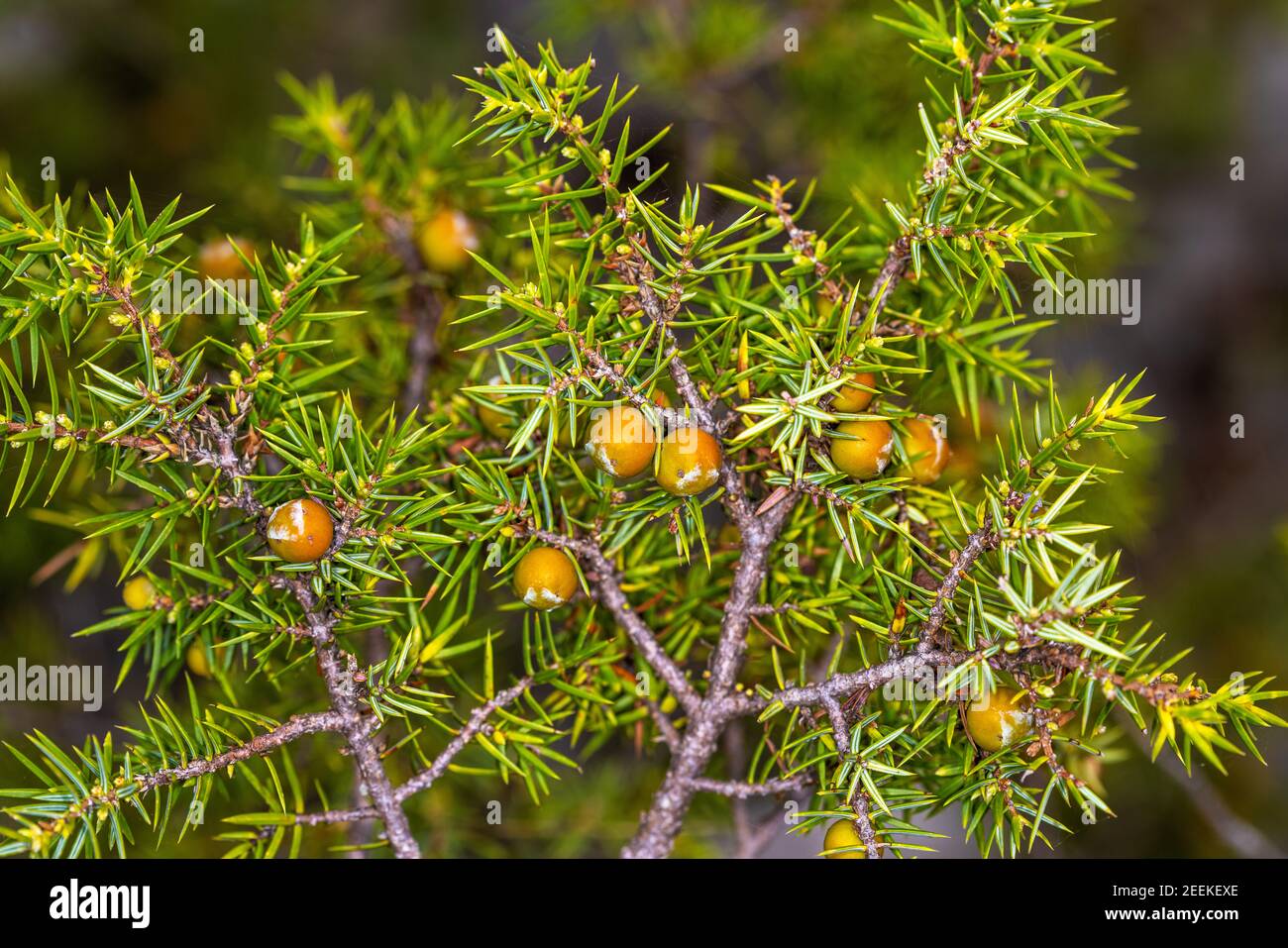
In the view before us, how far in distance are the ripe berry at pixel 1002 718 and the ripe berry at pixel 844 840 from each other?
0.10 meters

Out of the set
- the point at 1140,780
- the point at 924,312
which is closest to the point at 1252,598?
the point at 1140,780

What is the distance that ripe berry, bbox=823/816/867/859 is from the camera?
58 cm

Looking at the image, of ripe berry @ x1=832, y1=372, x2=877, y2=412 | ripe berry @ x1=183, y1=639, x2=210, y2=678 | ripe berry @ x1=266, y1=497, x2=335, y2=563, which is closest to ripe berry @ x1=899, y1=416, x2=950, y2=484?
ripe berry @ x1=832, y1=372, x2=877, y2=412

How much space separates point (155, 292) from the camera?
1.85 feet

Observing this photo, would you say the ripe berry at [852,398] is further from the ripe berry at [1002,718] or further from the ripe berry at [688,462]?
the ripe berry at [1002,718]

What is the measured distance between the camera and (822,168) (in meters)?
1.24

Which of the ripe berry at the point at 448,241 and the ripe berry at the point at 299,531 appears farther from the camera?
the ripe berry at the point at 448,241

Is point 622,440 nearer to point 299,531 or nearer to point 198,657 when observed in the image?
point 299,531

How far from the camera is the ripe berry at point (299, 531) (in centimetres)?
53

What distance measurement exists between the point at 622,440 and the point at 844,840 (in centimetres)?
31

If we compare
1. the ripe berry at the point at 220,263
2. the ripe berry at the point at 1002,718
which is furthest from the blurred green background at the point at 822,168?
the ripe berry at the point at 1002,718

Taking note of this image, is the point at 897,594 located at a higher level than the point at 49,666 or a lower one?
lower
